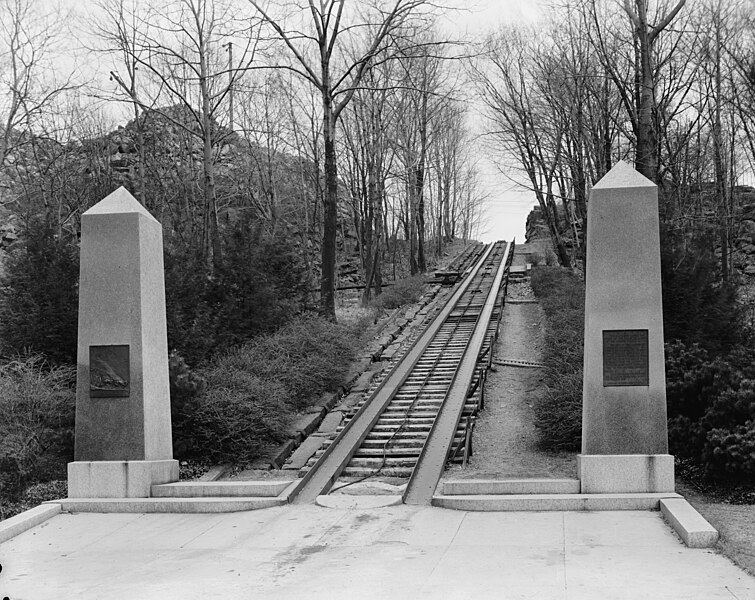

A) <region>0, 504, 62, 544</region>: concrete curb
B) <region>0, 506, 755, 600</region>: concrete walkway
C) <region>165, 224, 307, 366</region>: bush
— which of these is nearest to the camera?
<region>0, 506, 755, 600</region>: concrete walkway

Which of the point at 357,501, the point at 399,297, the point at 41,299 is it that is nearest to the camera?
the point at 357,501

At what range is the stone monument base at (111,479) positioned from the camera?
11.1m

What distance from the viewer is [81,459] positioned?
37.1 feet

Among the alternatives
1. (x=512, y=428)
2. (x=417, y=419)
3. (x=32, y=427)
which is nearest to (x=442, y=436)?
(x=417, y=419)

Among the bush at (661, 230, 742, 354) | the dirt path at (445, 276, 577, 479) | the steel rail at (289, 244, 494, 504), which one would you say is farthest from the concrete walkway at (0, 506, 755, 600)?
the bush at (661, 230, 742, 354)

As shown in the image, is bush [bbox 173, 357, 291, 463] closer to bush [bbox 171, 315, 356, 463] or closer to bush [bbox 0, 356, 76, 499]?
bush [bbox 171, 315, 356, 463]

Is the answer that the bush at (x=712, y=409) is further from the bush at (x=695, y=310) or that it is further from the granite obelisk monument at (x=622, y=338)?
the bush at (x=695, y=310)

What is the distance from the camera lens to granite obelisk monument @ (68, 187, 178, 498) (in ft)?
36.7

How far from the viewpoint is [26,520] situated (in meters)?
9.73

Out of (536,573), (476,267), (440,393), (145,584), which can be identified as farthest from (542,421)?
(476,267)

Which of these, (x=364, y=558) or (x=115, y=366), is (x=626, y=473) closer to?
(x=364, y=558)

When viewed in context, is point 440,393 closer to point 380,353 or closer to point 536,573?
point 380,353

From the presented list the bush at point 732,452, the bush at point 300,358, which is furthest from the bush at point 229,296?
the bush at point 732,452

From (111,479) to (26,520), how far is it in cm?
154
